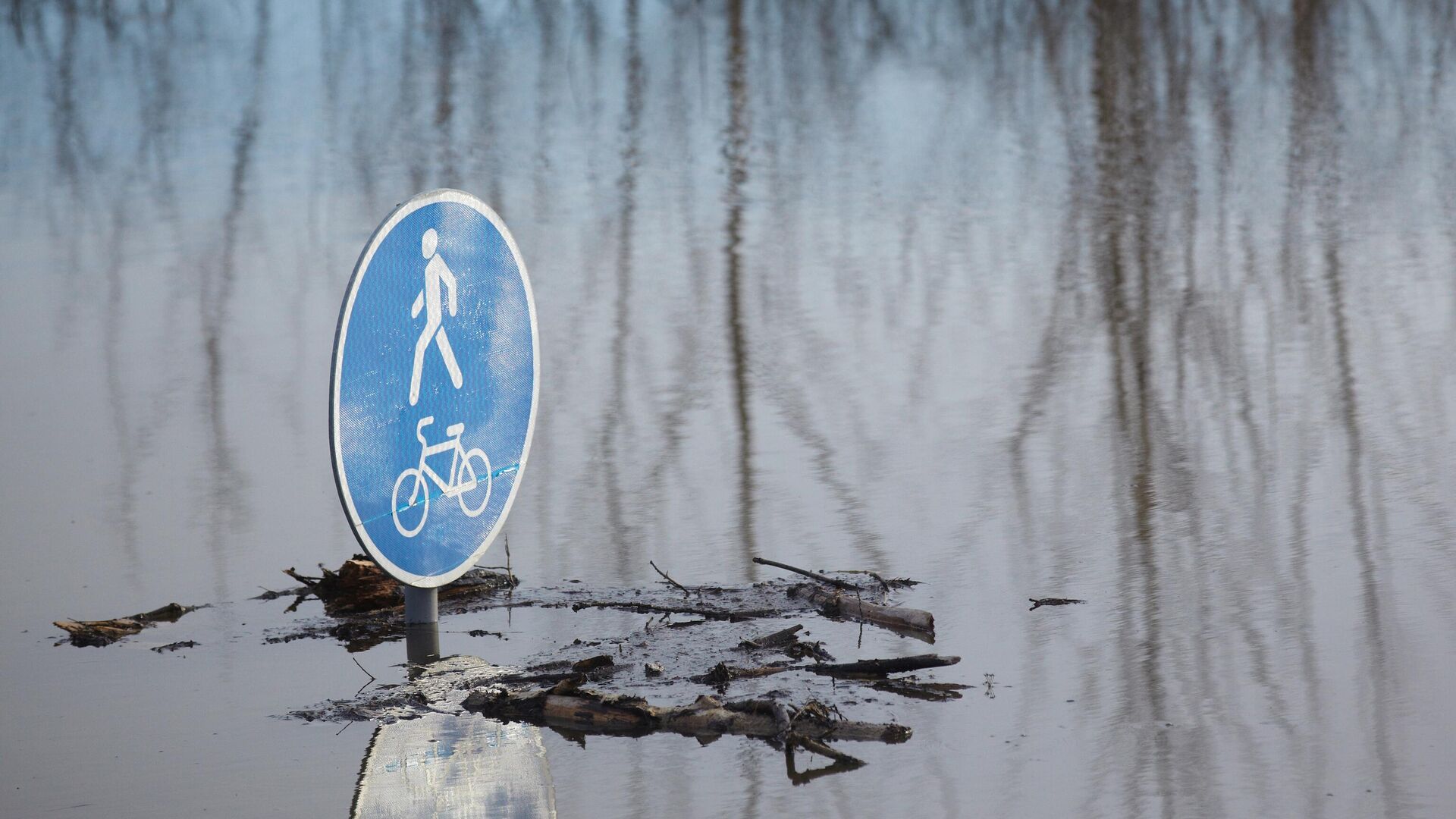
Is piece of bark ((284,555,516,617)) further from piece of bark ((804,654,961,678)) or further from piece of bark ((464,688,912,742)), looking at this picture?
piece of bark ((804,654,961,678))

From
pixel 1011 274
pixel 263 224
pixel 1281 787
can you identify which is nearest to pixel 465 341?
pixel 1281 787

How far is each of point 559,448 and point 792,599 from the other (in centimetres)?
157

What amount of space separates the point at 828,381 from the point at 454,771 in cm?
321

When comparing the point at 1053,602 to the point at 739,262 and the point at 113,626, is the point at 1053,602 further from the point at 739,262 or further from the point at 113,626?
the point at 739,262

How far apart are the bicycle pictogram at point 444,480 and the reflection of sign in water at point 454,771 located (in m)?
0.53

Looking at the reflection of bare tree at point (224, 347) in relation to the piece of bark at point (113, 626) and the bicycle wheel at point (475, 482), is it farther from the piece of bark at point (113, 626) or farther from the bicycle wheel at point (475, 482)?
the bicycle wheel at point (475, 482)

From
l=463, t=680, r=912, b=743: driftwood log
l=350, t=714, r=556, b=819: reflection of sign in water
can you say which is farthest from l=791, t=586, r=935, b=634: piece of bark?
l=350, t=714, r=556, b=819: reflection of sign in water

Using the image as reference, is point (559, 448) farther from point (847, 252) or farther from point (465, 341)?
point (847, 252)

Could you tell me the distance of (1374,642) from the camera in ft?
12.2

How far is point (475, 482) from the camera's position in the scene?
13.0ft

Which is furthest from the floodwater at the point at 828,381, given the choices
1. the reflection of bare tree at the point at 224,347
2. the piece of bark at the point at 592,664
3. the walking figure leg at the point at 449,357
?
the walking figure leg at the point at 449,357

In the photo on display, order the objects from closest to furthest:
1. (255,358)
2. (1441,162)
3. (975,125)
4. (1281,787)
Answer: (1281,787), (255,358), (1441,162), (975,125)

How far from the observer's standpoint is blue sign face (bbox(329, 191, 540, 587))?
141 inches

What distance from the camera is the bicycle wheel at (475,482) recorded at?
3.93m
